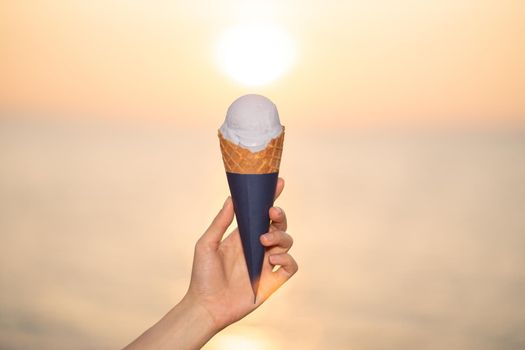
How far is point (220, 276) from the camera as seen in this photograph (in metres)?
4.07

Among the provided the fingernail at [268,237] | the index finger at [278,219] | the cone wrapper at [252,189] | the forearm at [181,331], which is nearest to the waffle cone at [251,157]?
the cone wrapper at [252,189]

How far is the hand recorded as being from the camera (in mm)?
4008

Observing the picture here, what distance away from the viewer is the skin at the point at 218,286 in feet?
12.6

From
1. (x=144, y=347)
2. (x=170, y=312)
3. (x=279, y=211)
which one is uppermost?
(x=279, y=211)

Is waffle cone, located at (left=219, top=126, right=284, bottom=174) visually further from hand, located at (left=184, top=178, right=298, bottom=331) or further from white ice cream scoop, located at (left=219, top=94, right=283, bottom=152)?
hand, located at (left=184, top=178, right=298, bottom=331)

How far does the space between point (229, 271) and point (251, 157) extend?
2.93 ft

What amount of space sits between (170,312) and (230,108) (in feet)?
4.81

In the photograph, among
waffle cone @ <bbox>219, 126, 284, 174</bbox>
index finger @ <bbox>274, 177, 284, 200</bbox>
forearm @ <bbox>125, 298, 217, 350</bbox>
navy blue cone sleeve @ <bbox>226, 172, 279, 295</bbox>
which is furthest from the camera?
index finger @ <bbox>274, 177, 284, 200</bbox>

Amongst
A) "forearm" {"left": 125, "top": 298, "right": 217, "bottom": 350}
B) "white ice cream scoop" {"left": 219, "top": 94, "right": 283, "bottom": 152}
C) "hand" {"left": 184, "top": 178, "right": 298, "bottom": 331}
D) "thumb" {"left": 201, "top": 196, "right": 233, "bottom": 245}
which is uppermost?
"white ice cream scoop" {"left": 219, "top": 94, "right": 283, "bottom": 152}

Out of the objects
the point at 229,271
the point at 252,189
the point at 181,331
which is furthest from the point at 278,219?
→ the point at 181,331

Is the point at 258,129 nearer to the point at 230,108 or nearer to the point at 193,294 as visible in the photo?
the point at 230,108

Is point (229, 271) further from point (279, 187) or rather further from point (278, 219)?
point (279, 187)

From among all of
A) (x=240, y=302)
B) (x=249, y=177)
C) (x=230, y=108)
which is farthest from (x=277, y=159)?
(x=240, y=302)

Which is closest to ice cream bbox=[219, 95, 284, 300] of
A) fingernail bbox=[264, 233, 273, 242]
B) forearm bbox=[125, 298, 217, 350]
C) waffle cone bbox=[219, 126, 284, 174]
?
waffle cone bbox=[219, 126, 284, 174]
